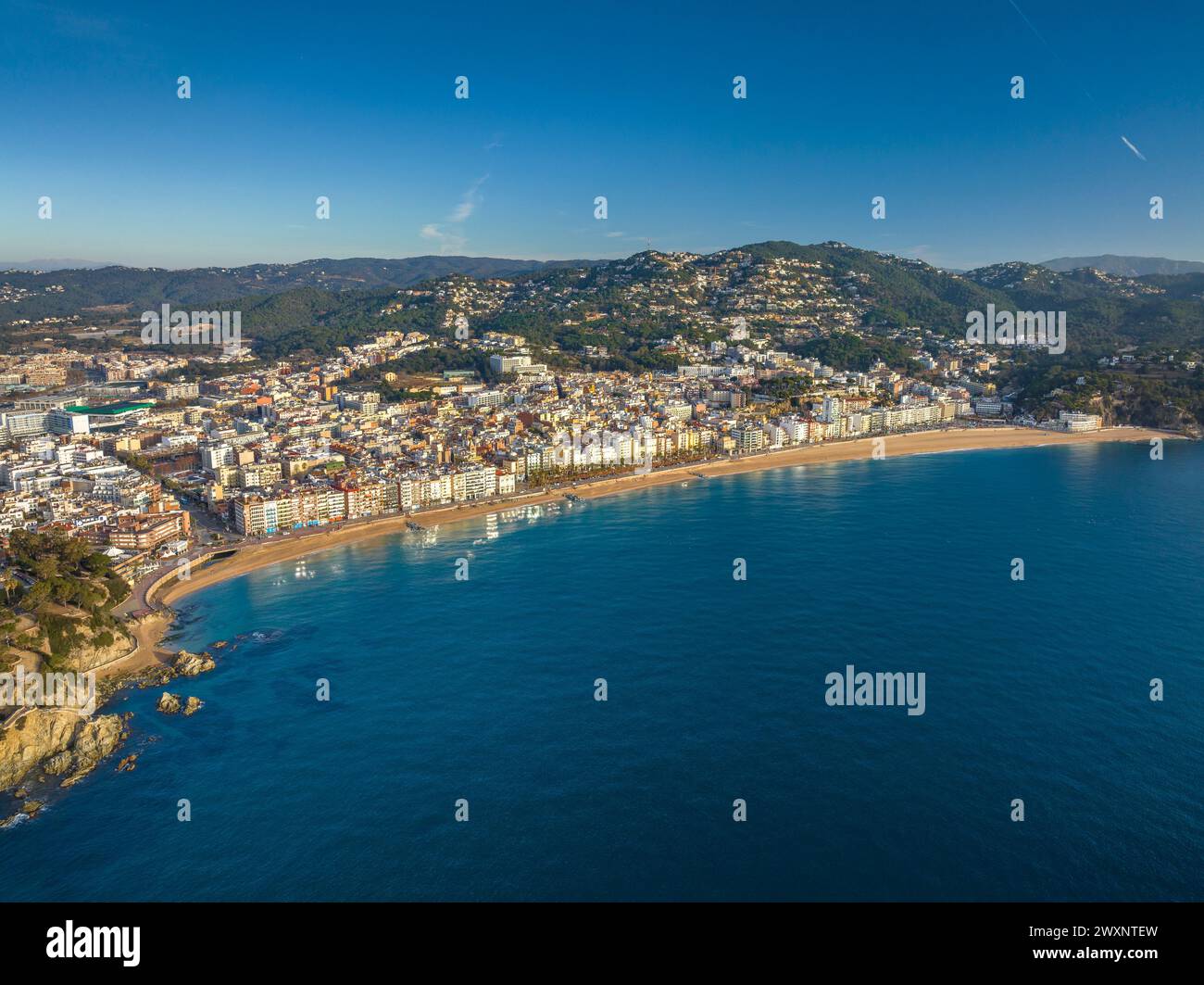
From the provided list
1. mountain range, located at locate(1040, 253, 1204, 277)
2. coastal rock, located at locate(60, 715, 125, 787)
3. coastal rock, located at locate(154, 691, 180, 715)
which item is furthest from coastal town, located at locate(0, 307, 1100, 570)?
mountain range, located at locate(1040, 253, 1204, 277)

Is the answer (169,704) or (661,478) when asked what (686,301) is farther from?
(169,704)

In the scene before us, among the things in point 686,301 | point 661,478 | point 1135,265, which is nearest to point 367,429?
point 661,478

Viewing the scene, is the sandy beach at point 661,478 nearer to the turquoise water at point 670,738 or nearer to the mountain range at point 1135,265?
the turquoise water at point 670,738

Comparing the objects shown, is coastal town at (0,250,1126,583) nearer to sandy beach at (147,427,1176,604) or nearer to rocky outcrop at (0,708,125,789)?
sandy beach at (147,427,1176,604)

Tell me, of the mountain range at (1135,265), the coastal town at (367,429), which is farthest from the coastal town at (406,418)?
the mountain range at (1135,265)

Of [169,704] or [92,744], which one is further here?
[169,704]

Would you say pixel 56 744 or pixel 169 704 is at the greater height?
pixel 169 704
